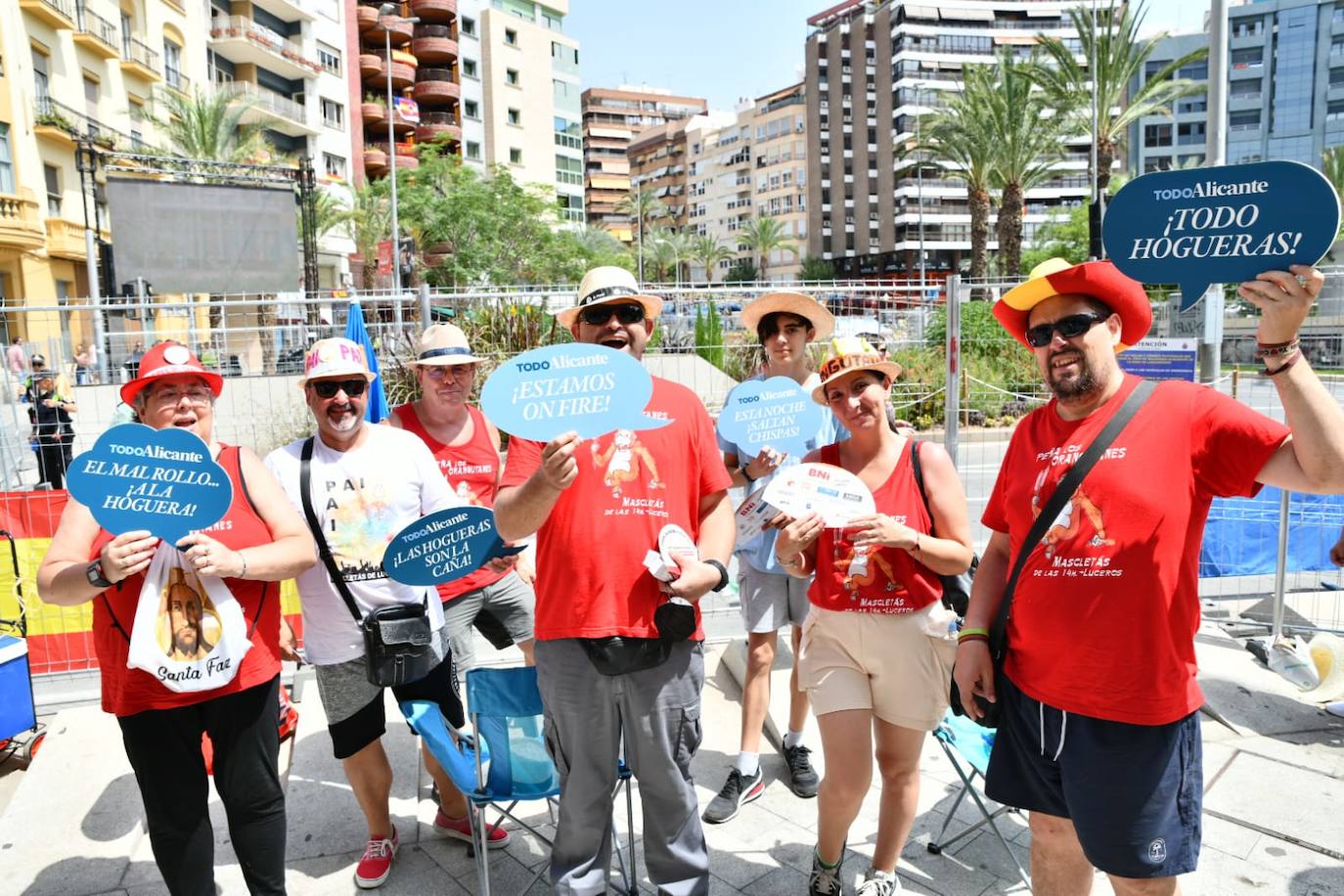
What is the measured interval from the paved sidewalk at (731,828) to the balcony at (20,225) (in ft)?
88.3

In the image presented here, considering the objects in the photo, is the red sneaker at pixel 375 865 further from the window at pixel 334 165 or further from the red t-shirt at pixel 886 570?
the window at pixel 334 165

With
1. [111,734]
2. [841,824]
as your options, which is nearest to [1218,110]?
[841,824]

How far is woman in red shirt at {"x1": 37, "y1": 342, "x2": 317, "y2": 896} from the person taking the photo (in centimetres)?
255

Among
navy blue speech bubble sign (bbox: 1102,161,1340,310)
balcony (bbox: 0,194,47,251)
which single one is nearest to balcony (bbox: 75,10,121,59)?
balcony (bbox: 0,194,47,251)

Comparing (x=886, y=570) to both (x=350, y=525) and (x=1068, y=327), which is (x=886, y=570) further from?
(x=350, y=525)

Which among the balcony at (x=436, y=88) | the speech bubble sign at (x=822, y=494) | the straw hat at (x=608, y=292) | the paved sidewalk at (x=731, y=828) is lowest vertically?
the paved sidewalk at (x=731, y=828)

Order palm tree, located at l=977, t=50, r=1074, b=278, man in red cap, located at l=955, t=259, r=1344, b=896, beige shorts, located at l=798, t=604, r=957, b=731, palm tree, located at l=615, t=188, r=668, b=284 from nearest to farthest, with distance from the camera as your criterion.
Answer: man in red cap, located at l=955, t=259, r=1344, b=896 → beige shorts, located at l=798, t=604, r=957, b=731 → palm tree, located at l=977, t=50, r=1074, b=278 → palm tree, located at l=615, t=188, r=668, b=284

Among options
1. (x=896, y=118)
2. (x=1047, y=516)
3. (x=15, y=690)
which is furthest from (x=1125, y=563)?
(x=896, y=118)

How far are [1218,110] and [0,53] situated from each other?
3150 cm

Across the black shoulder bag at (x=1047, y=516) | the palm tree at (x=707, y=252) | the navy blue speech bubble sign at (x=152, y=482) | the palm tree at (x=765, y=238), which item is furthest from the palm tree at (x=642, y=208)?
the black shoulder bag at (x=1047, y=516)

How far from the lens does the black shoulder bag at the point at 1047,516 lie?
2.15 metres

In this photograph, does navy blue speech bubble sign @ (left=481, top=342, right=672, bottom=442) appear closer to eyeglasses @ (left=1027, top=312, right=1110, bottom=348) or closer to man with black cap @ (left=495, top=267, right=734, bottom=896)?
man with black cap @ (left=495, top=267, right=734, bottom=896)

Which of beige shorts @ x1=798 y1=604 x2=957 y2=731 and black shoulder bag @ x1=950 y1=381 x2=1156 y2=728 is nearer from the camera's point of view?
black shoulder bag @ x1=950 y1=381 x2=1156 y2=728

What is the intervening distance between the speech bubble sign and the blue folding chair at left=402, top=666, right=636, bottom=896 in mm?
1097
